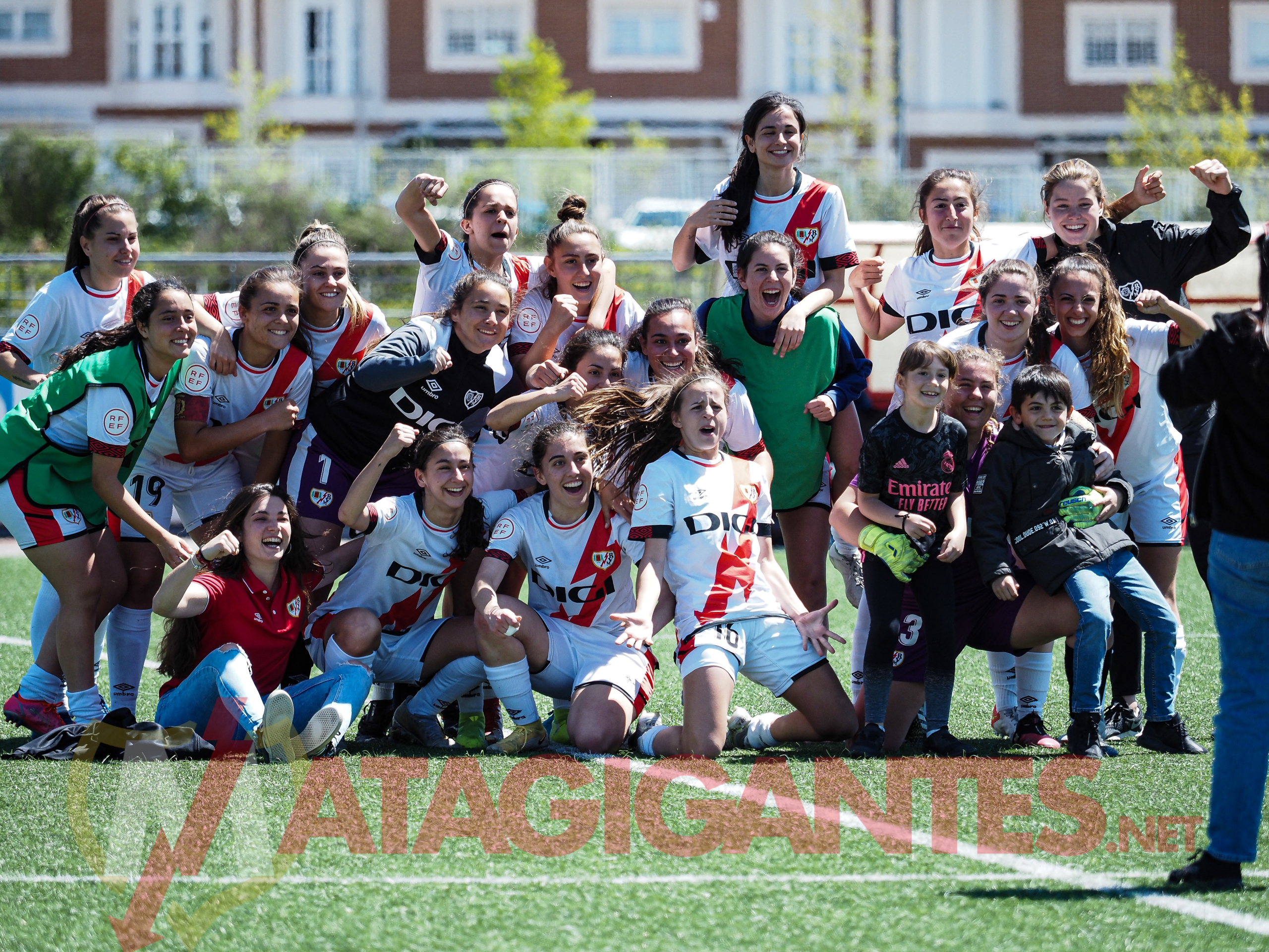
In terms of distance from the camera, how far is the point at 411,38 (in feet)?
109

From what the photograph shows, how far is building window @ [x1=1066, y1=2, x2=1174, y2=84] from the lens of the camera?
32906 millimetres

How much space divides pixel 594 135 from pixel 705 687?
28407 millimetres

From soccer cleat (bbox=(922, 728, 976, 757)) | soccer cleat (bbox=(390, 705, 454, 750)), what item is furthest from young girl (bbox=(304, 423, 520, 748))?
soccer cleat (bbox=(922, 728, 976, 757))

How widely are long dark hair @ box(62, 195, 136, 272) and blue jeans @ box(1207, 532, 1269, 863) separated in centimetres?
421

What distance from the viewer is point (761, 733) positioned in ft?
16.3

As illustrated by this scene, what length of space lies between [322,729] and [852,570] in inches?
92.1

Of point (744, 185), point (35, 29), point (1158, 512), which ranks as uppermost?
point (35, 29)

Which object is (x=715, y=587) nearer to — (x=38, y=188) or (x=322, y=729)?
(x=322, y=729)

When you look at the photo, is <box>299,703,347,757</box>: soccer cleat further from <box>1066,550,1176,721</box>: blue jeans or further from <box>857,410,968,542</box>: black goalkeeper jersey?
<box>1066,550,1176,721</box>: blue jeans

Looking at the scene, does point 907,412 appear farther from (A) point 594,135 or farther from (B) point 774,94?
(A) point 594,135

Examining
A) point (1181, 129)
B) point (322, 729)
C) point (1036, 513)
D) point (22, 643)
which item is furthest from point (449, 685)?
point (1181, 129)

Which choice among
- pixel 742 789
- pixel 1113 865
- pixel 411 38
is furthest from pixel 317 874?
pixel 411 38

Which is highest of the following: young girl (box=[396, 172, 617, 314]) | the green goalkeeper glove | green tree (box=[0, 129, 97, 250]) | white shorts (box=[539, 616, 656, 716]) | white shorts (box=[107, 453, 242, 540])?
green tree (box=[0, 129, 97, 250])

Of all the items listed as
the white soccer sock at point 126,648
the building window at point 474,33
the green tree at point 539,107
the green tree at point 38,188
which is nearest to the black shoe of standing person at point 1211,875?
the white soccer sock at point 126,648
